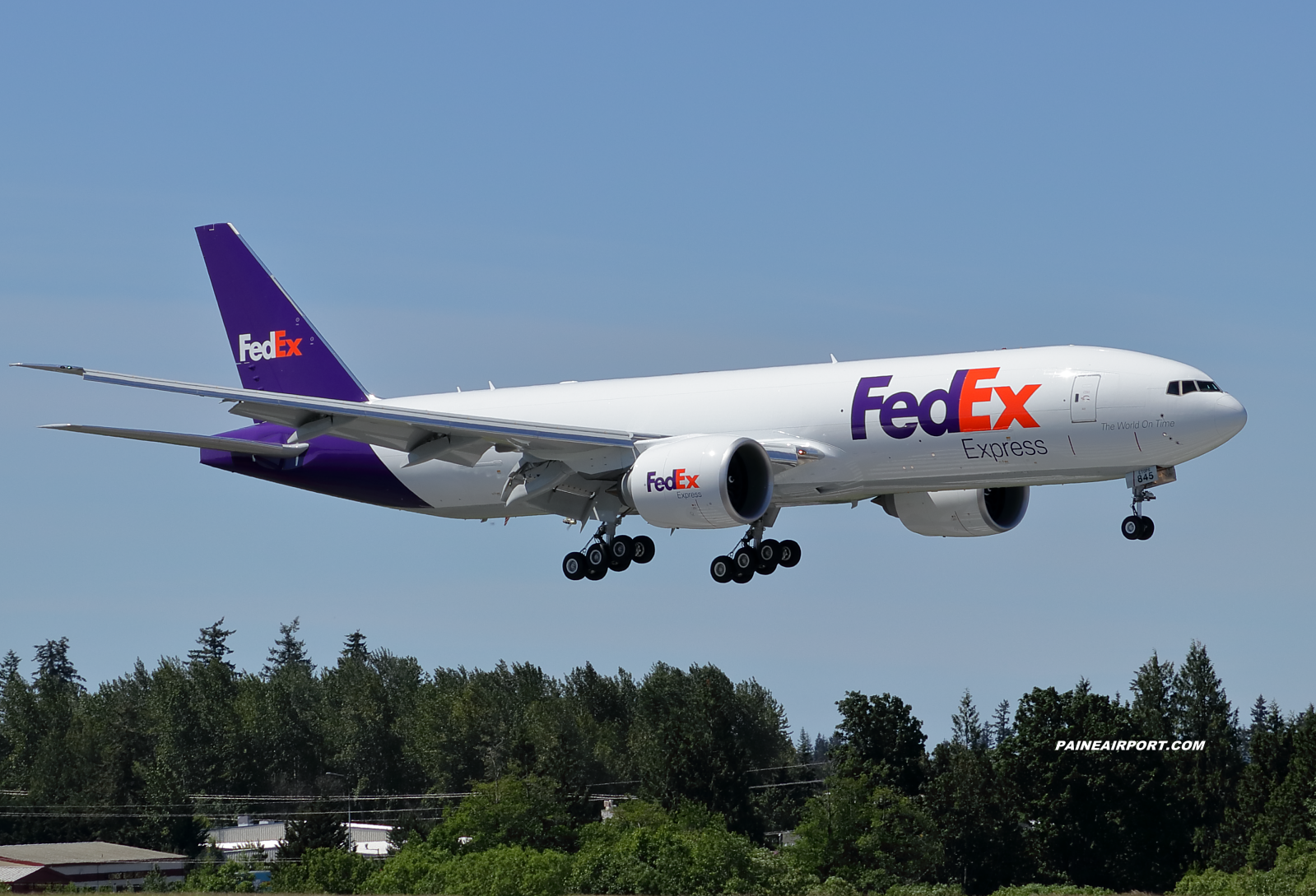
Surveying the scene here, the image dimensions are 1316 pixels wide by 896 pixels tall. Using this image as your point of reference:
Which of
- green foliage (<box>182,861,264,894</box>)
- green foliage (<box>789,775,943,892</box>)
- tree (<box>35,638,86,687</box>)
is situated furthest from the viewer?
tree (<box>35,638,86,687</box>)

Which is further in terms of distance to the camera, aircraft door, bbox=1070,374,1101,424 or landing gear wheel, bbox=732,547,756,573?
landing gear wheel, bbox=732,547,756,573

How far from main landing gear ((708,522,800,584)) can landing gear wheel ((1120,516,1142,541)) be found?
888cm

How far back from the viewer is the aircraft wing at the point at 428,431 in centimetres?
3875

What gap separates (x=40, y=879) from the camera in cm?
7619

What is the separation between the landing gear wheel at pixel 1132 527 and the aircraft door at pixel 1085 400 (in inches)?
100

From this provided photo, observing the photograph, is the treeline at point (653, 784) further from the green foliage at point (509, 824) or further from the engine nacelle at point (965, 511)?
the engine nacelle at point (965, 511)

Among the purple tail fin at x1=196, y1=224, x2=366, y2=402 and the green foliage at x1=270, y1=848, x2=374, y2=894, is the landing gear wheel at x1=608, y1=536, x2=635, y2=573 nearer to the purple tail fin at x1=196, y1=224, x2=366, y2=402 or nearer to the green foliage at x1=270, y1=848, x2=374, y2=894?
the purple tail fin at x1=196, y1=224, x2=366, y2=402

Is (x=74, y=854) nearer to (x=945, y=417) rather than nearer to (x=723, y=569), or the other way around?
(x=723, y=569)

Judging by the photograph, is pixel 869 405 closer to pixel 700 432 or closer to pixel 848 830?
pixel 700 432

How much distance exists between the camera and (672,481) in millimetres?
38188

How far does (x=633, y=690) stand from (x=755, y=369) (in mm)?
80542

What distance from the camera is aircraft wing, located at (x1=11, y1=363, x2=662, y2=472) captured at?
38.8 m

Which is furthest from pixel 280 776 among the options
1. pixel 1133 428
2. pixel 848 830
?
pixel 1133 428

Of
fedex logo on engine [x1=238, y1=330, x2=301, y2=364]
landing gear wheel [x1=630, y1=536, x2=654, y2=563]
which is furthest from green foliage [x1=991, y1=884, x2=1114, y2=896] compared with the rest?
fedex logo on engine [x1=238, y1=330, x2=301, y2=364]
